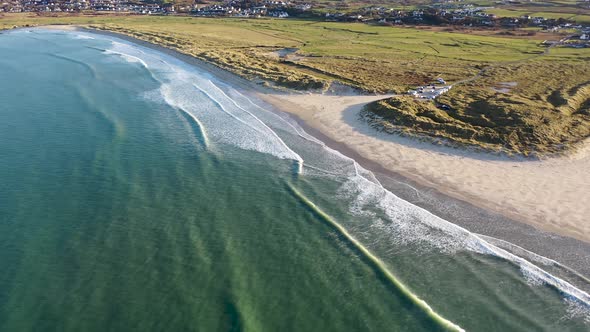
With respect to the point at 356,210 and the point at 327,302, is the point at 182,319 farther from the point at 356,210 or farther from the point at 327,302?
the point at 356,210

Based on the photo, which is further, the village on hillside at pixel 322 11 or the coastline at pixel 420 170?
the village on hillside at pixel 322 11

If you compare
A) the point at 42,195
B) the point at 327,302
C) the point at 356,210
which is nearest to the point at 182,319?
the point at 327,302

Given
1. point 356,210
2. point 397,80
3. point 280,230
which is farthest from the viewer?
point 397,80

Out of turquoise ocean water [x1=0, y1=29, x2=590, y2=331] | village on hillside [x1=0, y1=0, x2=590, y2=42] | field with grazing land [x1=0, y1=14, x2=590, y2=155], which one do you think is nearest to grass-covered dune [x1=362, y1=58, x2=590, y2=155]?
field with grazing land [x1=0, y1=14, x2=590, y2=155]

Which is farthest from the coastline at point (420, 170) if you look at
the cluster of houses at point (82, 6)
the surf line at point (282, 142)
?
the cluster of houses at point (82, 6)

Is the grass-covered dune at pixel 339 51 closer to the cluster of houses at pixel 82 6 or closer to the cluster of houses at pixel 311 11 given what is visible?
the cluster of houses at pixel 311 11

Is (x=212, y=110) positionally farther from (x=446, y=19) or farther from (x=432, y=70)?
(x=446, y=19)

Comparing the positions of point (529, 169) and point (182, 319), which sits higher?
point (529, 169)
